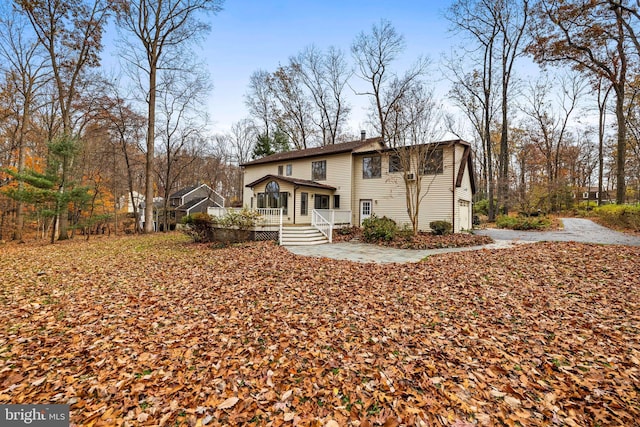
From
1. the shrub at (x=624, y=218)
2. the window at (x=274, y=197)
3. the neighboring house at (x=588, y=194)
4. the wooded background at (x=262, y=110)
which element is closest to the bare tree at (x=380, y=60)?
the wooded background at (x=262, y=110)

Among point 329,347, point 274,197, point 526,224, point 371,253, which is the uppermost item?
point 274,197

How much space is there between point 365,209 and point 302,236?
5937 millimetres

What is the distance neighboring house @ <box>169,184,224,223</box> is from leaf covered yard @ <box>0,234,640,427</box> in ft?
93.1

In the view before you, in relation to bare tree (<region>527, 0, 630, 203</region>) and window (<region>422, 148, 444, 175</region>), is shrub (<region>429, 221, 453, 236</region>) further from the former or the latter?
bare tree (<region>527, 0, 630, 203</region>)

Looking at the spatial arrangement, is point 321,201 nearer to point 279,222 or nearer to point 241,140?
point 279,222

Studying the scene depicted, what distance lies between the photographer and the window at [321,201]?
17344mm

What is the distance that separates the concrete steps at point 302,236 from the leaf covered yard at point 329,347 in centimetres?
559

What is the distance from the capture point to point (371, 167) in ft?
56.7

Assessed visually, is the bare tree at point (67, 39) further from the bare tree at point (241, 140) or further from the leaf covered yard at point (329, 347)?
the bare tree at point (241, 140)

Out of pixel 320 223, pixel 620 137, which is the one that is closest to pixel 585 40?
pixel 620 137

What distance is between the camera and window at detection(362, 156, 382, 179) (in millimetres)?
16973

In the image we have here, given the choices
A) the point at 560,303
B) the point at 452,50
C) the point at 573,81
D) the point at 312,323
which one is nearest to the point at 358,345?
the point at 312,323

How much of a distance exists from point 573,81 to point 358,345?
121 ft

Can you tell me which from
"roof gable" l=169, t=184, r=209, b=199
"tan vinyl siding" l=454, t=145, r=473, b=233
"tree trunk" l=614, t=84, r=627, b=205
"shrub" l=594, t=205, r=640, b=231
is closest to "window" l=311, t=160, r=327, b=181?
"tan vinyl siding" l=454, t=145, r=473, b=233
